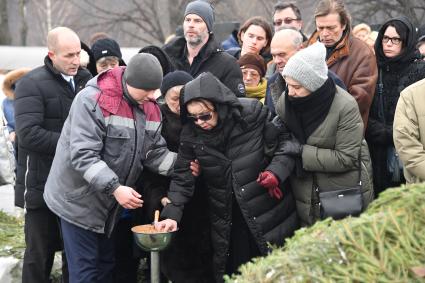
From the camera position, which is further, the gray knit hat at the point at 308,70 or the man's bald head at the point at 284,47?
the man's bald head at the point at 284,47

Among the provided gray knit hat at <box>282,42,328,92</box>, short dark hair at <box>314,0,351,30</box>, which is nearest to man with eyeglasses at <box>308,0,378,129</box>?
short dark hair at <box>314,0,351,30</box>

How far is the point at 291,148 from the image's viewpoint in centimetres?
454

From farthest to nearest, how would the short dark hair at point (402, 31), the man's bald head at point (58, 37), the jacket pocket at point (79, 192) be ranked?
1. the short dark hair at point (402, 31)
2. the man's bald head at point (58, 37)
3. the jacket pocket at point (79, 192)

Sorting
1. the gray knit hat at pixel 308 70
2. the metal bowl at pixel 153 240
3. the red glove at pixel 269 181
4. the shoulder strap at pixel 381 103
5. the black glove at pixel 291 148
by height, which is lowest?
the metal bowl at pixel 153 240

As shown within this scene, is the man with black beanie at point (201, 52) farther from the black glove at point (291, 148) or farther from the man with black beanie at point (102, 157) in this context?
the black glove at point (291, 148)

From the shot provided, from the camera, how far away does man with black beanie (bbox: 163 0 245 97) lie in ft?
18.0

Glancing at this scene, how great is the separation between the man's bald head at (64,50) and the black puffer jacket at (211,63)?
3.16 ft

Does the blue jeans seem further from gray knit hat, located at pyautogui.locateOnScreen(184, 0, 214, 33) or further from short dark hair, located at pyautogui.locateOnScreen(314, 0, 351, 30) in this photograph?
short dark hair, located at pyautogui.locateOnScreen(314, 0, 351, 30)

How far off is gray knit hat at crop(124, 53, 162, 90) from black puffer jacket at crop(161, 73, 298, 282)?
9.3 inches

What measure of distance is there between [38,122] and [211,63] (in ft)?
4.63

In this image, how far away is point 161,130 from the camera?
5016 millimetres

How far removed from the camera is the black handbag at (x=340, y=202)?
14.4 feet

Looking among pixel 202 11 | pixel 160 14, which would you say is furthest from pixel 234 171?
pixel 160 14

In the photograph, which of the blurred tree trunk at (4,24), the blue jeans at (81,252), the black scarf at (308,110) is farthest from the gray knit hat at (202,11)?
the blurred tree trunk at (4,24)
